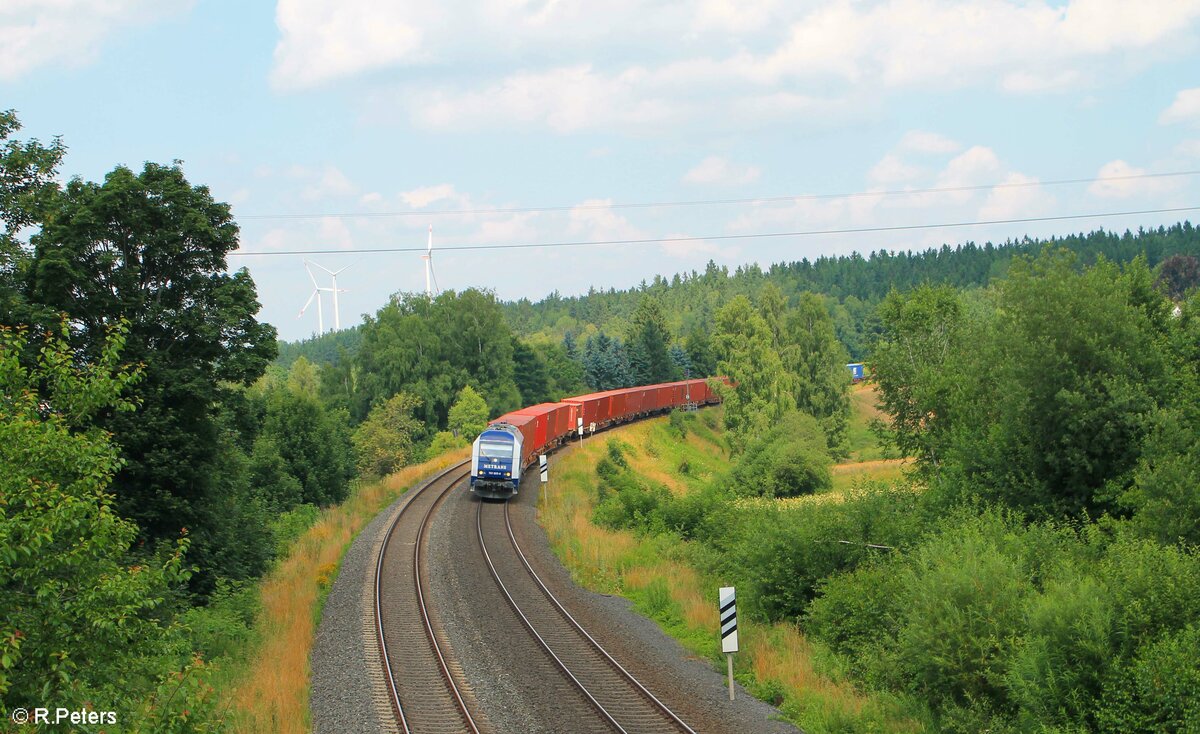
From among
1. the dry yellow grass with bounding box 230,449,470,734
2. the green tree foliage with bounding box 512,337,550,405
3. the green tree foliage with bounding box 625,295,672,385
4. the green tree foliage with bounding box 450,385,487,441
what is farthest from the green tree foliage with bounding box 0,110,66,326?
the green tree foliage with bounding box 625,295,672,385

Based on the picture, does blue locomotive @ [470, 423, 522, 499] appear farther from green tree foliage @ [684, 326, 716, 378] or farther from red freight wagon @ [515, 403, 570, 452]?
green tree foliage @ [684, 326, 716, 378]

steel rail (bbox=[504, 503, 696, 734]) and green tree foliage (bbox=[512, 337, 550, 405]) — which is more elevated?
green tree foliage (bbox=[512, 337, 550, 405])

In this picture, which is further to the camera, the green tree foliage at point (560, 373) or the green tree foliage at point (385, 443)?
→ the green tree foliage at point (560, 373)

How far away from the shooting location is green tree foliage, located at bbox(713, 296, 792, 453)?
211 ft

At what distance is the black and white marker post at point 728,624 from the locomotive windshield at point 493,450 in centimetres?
2297

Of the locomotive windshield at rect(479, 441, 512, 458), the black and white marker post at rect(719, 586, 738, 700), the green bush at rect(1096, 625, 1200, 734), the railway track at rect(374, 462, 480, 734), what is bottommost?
the railway track at rect(374, 462, 480, 734)

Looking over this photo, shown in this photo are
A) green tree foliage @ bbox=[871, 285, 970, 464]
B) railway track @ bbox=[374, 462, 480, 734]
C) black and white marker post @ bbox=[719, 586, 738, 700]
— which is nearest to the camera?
railway track @ bbox=[374, 462, 480, 734]

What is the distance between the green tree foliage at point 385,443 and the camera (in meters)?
69.9

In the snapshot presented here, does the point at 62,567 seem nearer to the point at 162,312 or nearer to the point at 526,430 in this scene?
the point at 162,312

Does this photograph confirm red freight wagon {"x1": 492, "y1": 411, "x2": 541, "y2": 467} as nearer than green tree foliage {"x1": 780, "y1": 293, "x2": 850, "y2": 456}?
Yes

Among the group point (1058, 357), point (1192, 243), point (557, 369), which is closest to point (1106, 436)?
point (1058, 357)

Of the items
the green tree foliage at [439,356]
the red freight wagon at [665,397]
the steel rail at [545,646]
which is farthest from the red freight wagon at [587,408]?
the steel rail at [545,646]

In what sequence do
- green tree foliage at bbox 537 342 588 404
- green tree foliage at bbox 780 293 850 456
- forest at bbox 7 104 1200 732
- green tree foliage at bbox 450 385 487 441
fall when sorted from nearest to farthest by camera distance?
1. forest at bbox 7 104 1200 732
2. green tree foliage at bbox 780 293 850 456
3. green tree foliage at bbox 450 385 487 441
4. green tree foliage at bbox 537 342 588 404

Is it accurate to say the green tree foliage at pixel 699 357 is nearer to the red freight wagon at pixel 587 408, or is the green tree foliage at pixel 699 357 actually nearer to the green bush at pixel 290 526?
the red freight wagon at pixel 587 408
